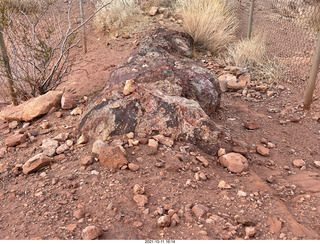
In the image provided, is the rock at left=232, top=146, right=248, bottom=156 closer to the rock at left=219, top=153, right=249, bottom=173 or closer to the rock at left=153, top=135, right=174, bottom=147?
the rock at left=219, top=153, right=249, bottom=173

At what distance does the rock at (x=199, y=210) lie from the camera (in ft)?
6.56

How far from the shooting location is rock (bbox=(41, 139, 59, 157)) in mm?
2805

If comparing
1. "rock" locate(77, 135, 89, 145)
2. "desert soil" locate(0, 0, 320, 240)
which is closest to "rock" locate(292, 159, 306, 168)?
"desert soil" locate(0, 0, 320, 240)

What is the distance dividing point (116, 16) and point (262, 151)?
18.6 feet

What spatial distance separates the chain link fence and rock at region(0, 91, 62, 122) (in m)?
3.73

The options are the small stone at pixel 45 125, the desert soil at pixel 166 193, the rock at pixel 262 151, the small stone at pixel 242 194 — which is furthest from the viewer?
the small stone at pixel 45 125

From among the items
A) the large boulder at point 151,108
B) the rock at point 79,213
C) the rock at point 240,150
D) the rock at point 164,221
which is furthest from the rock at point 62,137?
the rock at point 240,150

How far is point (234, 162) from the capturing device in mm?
2666

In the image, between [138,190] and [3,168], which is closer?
[138,190]

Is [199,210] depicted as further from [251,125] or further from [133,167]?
[251,125]

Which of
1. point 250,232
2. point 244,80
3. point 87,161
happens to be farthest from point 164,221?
point 244,80

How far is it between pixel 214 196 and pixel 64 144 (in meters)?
1.49

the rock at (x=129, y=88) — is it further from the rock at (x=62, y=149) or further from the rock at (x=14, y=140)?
the rock at (x=14, y=140)

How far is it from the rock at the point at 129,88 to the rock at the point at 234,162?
1.06 metres
